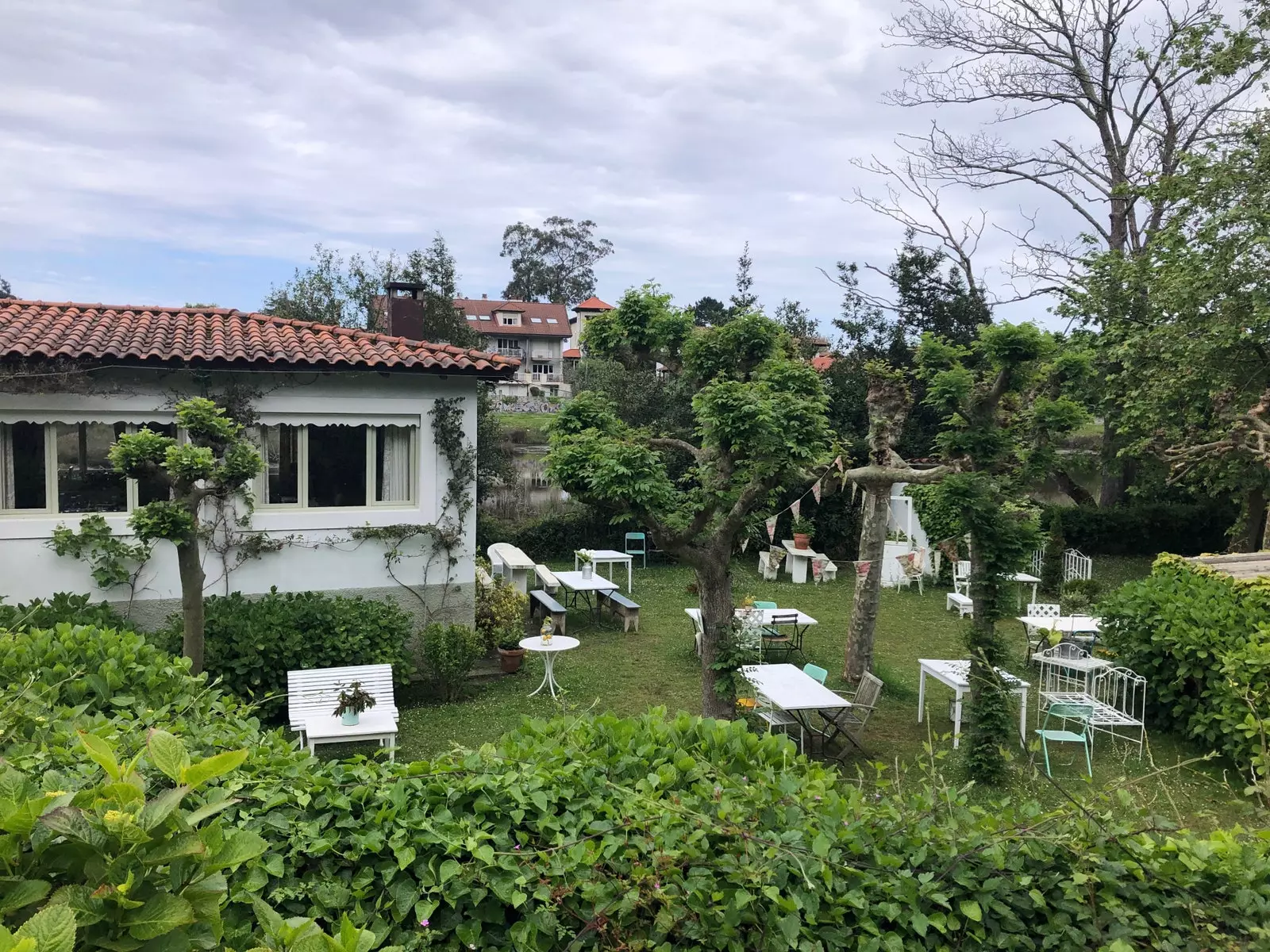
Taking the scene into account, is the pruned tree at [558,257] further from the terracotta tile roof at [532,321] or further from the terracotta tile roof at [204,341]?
the terracotta tile roof at [204,341]

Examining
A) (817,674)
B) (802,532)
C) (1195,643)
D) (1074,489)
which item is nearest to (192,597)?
(817,674)

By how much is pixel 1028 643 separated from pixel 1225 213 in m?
7.58

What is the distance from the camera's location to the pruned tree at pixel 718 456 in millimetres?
7391

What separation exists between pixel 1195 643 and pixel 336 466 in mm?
10069

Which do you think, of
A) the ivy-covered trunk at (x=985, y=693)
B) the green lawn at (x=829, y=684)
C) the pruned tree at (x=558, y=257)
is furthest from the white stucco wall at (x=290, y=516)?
the pruned tree at (x=558, y=257)

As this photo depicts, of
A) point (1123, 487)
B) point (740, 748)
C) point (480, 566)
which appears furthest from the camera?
point (1123, 487)

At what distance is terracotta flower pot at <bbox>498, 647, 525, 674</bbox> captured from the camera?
37.8ft

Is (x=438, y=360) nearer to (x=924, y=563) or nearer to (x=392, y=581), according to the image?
(x=392, y=581)

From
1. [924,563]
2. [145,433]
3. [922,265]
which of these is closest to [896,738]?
Answer: [145,433]

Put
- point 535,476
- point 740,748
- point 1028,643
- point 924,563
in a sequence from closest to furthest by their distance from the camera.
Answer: point 740,748, point 1028,643, point 924,563, point 535,476

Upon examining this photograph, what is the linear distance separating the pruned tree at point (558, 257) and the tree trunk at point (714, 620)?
56038mm

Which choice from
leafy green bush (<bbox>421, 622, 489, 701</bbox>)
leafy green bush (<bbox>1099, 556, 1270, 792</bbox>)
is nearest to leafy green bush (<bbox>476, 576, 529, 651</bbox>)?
leafy green bush (<bbox>421, 622, 489, 701</bbox>)

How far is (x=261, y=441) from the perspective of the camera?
403 inches

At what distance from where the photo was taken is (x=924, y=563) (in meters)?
18.2
